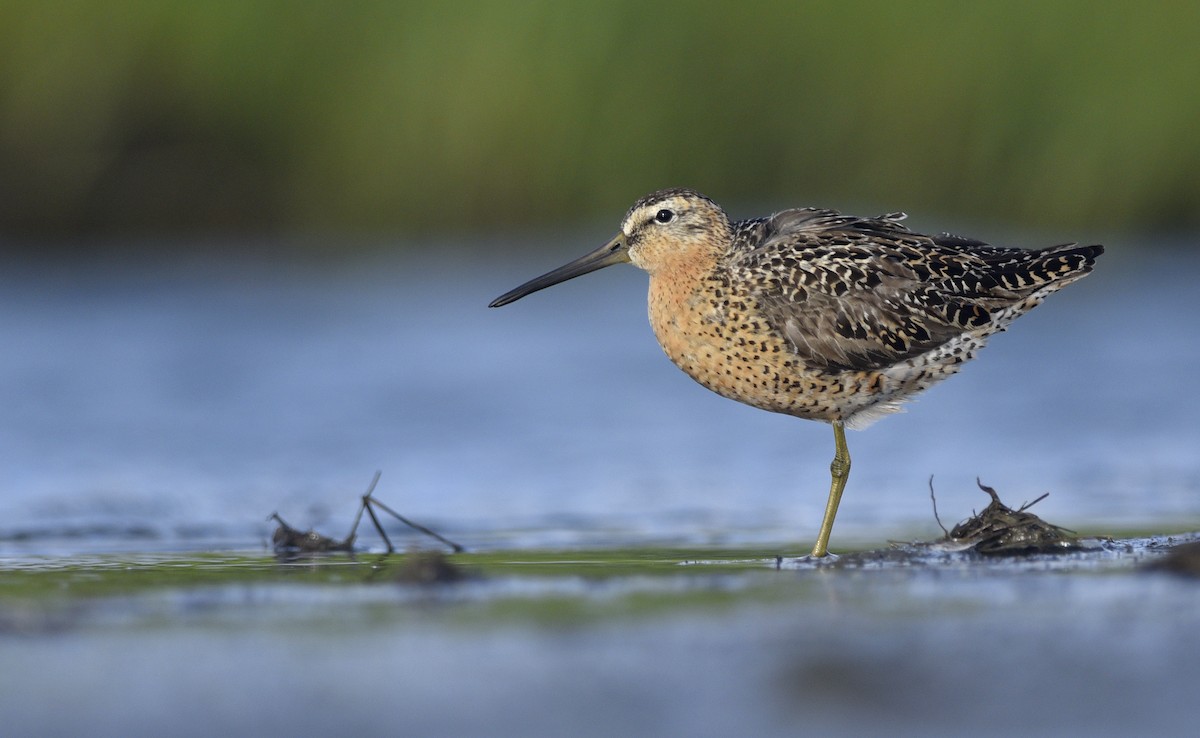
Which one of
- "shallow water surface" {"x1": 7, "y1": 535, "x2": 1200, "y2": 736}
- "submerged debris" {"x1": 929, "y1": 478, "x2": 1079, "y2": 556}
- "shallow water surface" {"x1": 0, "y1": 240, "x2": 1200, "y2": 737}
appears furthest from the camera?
"submerged debris" {"x1": 929, "y1": 478, "x2": 1079, "y2": 556}

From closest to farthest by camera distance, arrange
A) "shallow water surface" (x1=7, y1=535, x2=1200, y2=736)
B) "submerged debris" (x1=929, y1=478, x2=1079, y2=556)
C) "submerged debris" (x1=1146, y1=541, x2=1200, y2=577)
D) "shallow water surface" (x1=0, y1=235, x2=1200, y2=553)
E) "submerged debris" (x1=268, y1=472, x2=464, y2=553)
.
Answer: "shallow water surface" (x1=7, y1=535, x2=1200, y2=736)
"submerged debris" (x1=1146, y1=541, x2=1200, y2=577)
"submerged debris" (x1=929, y1=478, x2=1079, y2=556)
"submerged debris" (x1=268, y1=472, x2=464, y2=553)
"shallow water surface" (x1=0, y1=235, x2=1200, y2=553)

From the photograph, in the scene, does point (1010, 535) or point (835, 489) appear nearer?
point (1010, 535)

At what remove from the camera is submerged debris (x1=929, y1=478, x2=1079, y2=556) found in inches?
223

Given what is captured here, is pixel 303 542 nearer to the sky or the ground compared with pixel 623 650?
nearer to the sky

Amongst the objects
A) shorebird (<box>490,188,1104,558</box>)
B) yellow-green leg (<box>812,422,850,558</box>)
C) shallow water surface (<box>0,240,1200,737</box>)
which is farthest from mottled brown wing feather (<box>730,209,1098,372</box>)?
shallow water surface (<box>0,240,1200,737</box>)

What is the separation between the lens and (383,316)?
520 inches

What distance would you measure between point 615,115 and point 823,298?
8898 millimetres

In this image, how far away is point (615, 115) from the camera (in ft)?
49.7

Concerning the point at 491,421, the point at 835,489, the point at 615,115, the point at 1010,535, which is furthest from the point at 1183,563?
the point at 615,115

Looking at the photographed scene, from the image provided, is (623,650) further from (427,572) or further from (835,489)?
(835,489)

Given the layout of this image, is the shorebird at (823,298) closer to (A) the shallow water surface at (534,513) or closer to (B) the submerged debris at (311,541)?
(A) the shallow water surface at (534,513)

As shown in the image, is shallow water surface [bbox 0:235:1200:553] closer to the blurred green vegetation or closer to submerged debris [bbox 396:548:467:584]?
the blurred green vegetation

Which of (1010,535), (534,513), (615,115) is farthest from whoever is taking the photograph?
(615,115)

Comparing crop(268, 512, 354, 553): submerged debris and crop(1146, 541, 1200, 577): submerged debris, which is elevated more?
crop(268, 512, 354, 553): submerged debris
